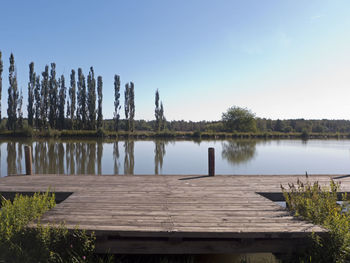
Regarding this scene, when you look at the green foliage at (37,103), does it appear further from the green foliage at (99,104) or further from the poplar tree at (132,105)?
the poplar tree at (132,105)

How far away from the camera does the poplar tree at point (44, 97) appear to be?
36.2m

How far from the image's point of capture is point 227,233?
2754mm

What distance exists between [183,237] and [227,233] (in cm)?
55

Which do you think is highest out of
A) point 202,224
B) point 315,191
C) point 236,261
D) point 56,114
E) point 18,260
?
point 56,114

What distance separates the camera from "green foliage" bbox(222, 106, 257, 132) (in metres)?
45.2

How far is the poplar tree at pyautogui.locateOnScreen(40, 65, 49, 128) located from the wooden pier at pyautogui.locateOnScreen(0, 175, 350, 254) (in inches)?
1415

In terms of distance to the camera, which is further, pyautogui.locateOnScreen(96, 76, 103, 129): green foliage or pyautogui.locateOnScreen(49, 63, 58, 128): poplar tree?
pyautogui.locateOnScreen(96, 76, 103, 129): green foliage

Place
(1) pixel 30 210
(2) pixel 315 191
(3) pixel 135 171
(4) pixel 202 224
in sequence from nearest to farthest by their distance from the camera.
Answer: (4) pixel 202 224 < (1) pixel 30 210 < (2) pixel 315 191 < (3) pixel 135 171

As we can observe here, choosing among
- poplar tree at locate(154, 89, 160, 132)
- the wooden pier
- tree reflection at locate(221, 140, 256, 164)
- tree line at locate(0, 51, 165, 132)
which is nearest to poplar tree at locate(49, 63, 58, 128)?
tree line at locate(0, 51, 165, 132)

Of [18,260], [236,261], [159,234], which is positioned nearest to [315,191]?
[236,261]

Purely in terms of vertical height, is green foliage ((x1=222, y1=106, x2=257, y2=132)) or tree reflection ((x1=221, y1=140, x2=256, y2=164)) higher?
green foliage ((x1=222, y1=106, x2=257, y2=132))

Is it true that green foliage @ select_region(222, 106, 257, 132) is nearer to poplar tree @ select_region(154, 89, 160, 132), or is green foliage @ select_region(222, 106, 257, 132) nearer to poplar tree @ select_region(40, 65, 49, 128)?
poplar tree @ select_region(154, 89, 160, 132)

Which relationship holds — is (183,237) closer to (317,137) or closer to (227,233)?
(227,233)

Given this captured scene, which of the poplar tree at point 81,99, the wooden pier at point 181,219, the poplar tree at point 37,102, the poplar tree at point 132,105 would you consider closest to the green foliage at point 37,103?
the poplar tree at point 37,102
